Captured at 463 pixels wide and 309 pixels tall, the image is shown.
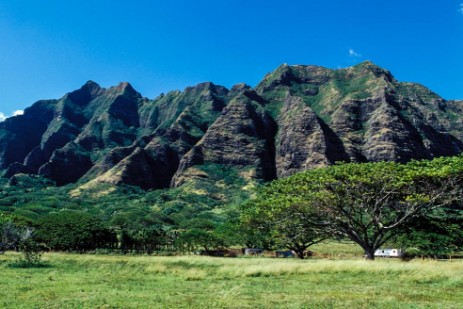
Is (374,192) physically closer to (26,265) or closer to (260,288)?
(260,288)

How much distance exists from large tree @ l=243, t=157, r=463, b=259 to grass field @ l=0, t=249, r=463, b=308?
1371 cm

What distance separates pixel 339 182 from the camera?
44438 mm

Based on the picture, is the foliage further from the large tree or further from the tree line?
the large tree

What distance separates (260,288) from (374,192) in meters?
25.9

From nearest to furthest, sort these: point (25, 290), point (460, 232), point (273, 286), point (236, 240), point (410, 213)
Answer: point (25, 290)
point (273, 286)
point (410, 213)
point (460, 232)
point (236, 240)

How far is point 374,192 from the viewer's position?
44.1 metres

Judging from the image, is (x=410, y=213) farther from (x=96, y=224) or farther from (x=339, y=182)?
(x=96, y=224)

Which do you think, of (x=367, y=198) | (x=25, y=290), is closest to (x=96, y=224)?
(x=367, y=198)

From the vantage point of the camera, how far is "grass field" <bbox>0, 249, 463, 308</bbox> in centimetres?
1714

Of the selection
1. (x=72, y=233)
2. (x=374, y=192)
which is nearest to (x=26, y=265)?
(x=72, y=233)

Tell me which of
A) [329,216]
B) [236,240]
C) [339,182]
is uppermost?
[339,182]

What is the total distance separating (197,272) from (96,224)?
49852 millimetres

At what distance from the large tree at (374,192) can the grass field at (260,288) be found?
45.0ft

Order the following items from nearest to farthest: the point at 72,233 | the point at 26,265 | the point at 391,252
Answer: the point at 26,265 → the point at 391,252 → the point at 72,233
